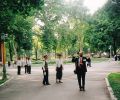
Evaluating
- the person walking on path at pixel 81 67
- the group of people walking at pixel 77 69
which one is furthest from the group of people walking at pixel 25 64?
the person walking on path at pixel 81 67

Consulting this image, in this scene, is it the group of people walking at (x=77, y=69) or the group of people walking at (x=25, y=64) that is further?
the group of people walking at (x=25, y=64)

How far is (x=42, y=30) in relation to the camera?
241 feet

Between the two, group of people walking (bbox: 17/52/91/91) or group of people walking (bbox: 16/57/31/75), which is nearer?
group of people walking (bbox: 17/52/91/91)

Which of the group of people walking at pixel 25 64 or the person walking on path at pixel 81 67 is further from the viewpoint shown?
the group of people walking at pixel 25 64

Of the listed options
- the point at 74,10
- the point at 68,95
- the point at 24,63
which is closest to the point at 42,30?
the point at 74,10

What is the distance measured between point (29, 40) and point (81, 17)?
13.2 m

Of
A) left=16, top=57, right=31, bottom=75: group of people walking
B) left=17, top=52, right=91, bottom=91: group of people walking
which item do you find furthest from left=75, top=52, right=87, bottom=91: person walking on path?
left=16, top=57, right=31, bottom=75: group of people walking

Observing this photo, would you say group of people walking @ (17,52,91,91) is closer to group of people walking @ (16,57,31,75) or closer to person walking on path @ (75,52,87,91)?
person walking on path @ (75,52,87,91)

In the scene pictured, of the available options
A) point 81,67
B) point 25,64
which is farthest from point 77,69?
point 25,64

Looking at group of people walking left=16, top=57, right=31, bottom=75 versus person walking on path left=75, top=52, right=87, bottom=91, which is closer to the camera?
person walking on path left=75, top=52, right=87, bottom=91

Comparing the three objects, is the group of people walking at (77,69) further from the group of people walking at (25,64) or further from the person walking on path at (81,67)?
the group of people walking at (25,64)

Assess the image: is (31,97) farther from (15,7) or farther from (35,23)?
(35,23)

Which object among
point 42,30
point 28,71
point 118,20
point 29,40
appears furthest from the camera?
point 42,30

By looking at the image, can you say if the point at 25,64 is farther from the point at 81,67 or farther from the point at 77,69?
the point at 81,67
